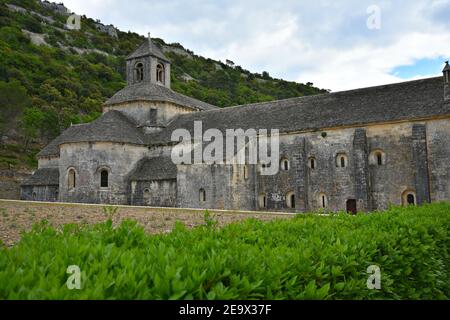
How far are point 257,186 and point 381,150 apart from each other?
28.4ft

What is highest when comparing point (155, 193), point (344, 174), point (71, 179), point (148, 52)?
point (148, 52)

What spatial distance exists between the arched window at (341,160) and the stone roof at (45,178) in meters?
24.2

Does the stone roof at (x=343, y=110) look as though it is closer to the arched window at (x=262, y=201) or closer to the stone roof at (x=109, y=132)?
the stone roof at (x=109, y=132)

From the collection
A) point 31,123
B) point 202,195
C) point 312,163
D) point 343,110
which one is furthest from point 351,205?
point 31,123

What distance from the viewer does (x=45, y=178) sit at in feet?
115

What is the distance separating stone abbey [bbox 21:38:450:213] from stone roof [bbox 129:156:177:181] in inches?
4.4

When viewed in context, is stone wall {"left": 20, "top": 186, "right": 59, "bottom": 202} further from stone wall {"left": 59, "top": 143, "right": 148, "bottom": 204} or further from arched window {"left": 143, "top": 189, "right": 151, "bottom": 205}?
arched window {"left": 143, "top": 189, "right": 151, "bottom": 205}

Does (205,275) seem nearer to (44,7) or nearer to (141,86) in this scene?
(141,86)

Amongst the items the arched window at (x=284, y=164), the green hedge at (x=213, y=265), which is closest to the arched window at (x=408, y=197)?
the arched window at (x=284, y=164)

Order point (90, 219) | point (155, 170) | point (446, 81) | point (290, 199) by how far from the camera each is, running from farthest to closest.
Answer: point (155, 170)
point (290, 199)
point (446, 81)
point (90, 219)

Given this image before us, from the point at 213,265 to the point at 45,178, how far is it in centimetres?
3589

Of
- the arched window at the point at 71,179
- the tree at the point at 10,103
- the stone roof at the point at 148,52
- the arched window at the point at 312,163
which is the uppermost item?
the stone roof at the point at 148,52

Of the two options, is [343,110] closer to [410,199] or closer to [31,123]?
[410,199]

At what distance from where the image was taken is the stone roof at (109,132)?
3083cm
